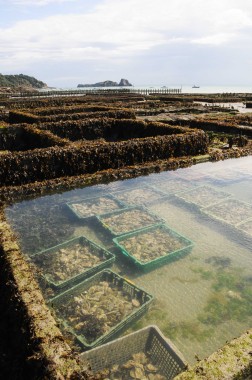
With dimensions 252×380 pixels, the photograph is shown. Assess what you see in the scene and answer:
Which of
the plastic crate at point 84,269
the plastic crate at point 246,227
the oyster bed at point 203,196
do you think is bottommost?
the plastic crate at point 84,269

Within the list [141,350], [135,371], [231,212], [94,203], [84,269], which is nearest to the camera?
[135,371]

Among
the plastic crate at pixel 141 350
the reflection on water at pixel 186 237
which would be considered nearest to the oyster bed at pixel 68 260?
the reflection on water at pixel 186 237

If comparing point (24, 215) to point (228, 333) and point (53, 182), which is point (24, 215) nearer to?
point (53, 182)

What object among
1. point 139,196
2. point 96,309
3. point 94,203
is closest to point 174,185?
point 139,196

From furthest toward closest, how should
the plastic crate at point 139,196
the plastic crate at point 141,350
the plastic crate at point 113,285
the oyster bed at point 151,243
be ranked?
the plastic crate at point 139,196 < the oyster bed at point 151,243 < the plastic crate at point 113,285 < the plastic crate at point 141,350

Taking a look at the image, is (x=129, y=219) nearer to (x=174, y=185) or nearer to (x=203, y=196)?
(x=203, y=196)

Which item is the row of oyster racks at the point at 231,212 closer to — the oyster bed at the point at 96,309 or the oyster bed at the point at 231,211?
the oyster bed at the point at 231,211
